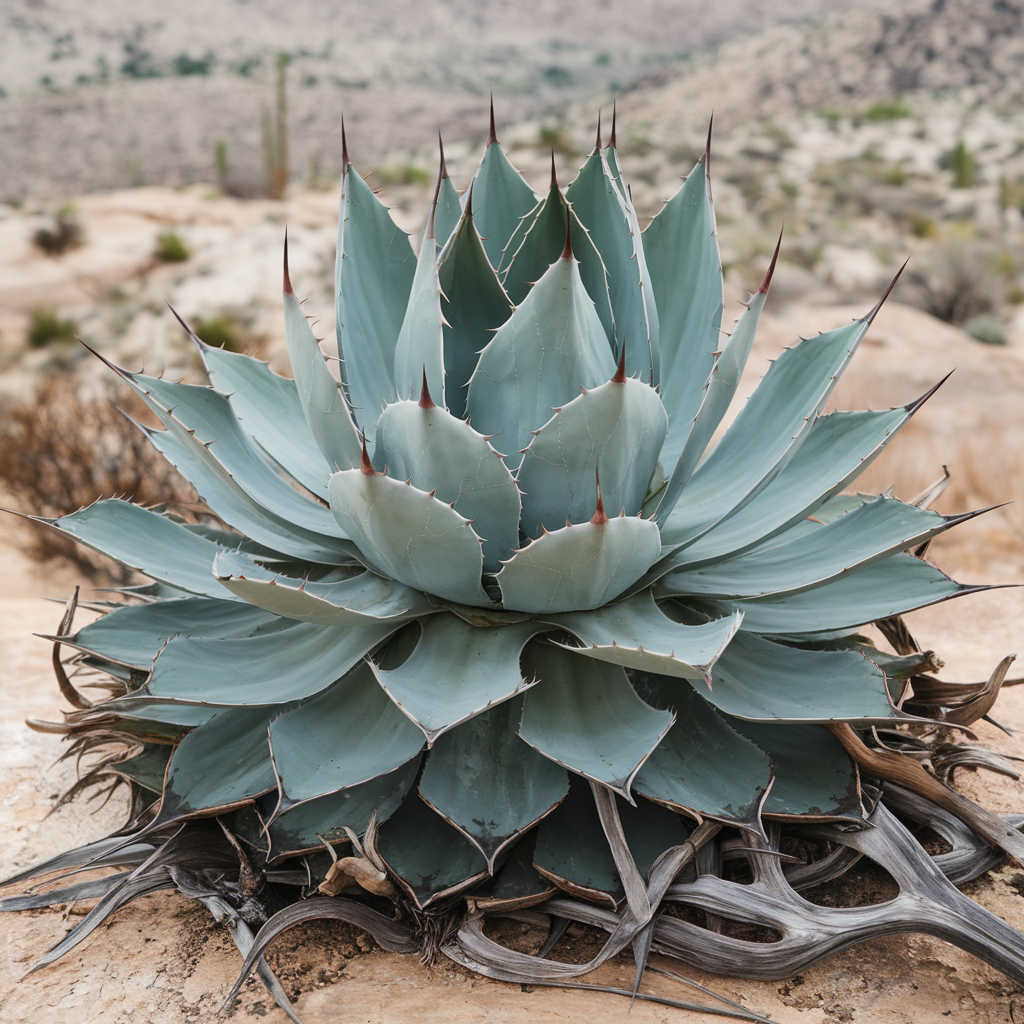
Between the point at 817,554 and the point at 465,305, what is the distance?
0.88 m

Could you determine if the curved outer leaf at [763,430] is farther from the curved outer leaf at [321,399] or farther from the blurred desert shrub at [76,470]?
the blurred desert shrub at [76,470]

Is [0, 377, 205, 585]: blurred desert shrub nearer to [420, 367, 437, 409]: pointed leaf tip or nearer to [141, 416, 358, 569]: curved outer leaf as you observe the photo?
[141, 416, 358, 569]: curved outer leaf

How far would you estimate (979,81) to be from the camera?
4322 centimetres

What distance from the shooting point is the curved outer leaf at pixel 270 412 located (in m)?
2.09

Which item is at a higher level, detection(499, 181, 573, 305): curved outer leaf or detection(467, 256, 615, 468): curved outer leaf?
detection(499, 181, 573, 305): curved outer leaf

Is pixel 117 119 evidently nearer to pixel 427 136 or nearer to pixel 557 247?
pixel 427 136

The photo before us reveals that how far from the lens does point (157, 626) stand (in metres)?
1.99

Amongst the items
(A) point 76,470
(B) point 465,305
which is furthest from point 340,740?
(A) point 76,470

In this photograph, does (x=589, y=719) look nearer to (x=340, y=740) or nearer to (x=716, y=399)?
(x=340, y=740)

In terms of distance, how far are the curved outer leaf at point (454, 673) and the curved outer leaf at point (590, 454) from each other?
223mm

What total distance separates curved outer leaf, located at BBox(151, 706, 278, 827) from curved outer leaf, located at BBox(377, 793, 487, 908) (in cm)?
24

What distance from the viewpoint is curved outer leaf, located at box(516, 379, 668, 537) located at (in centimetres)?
154

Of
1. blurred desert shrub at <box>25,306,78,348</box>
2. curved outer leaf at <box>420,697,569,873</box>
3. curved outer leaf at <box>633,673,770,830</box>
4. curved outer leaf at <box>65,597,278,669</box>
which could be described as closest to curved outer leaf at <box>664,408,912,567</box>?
curved outer leaf at <box>633,673,770,830</box>

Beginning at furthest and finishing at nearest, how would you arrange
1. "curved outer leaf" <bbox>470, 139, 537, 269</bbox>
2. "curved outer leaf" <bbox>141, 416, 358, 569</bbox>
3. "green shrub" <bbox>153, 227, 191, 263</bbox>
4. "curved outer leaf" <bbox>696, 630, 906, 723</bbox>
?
"green shrub" <bbox>153, 227, 191, 263</bbox> < "curved outer leaf" <bbox>470, 139, 537, 269</bbox> < "curved outer leaf" <bbox>141, 416, 358, 569</bbox> < "curved outer leaf" <bbox>696, 630, 906, 723</bbox>
